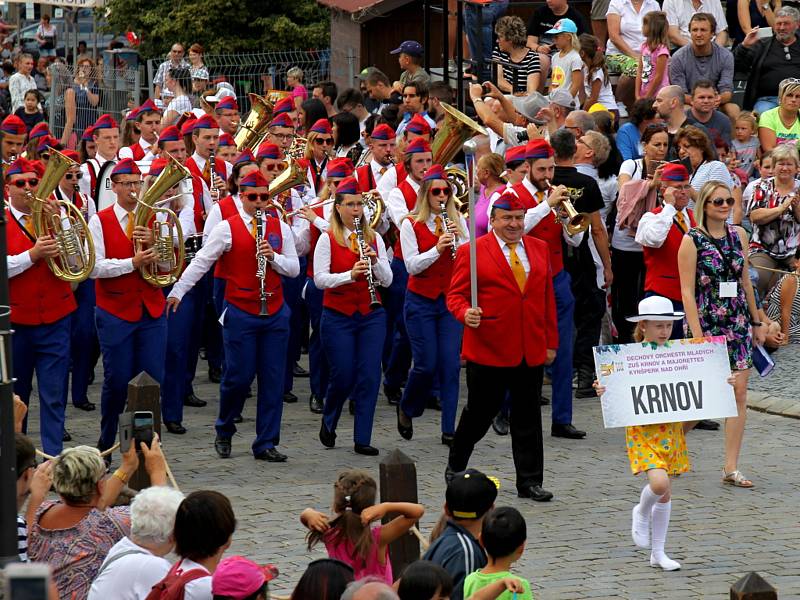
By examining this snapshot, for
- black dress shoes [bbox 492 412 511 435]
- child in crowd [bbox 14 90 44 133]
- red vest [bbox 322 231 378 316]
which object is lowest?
black dress shoes [bbox 492 412 511 435]

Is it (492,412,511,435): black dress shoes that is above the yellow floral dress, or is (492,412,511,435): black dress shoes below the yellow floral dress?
below

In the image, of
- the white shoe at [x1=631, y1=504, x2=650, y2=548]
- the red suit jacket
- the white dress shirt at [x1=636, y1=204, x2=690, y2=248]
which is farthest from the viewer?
the white dress shirt at [x1=636, y1=204, x2=690, y2=248]

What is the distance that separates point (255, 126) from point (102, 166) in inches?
93.4

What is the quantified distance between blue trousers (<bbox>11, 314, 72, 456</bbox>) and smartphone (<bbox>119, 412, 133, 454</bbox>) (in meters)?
3.44

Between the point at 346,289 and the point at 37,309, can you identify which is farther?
the point at 346,289

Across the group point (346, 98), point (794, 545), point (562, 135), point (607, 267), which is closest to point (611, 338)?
point (607, 267)

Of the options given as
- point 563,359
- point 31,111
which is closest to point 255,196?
point 563,359

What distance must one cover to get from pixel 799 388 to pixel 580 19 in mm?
6834

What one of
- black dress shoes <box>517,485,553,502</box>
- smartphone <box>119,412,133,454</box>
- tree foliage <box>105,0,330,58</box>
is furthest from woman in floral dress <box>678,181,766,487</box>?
tree foliage <box>105,0,330,58</box>

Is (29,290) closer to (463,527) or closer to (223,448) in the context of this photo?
(223,448)

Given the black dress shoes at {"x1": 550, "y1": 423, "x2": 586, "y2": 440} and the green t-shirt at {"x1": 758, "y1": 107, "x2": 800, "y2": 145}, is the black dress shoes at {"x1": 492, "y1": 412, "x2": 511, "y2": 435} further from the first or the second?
the green t-shirt at {"x1": 758, "y1": 107, "x2": 800, "y2": 145}

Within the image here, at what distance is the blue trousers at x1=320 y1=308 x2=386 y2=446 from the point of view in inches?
432

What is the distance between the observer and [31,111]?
68.4 feet

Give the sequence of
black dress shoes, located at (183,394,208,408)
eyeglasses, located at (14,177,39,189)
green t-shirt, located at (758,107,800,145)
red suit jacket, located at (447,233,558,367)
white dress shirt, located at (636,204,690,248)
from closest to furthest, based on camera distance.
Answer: red suit jacket, located at (447,233,558,367) < eyeglasses, located at (14,177,39,189) < white dress shirt, located at (636,204,690,248) < black dress shoes, located at (183,394,208,408) < green t-shirt, located at (758,107,800,145)
